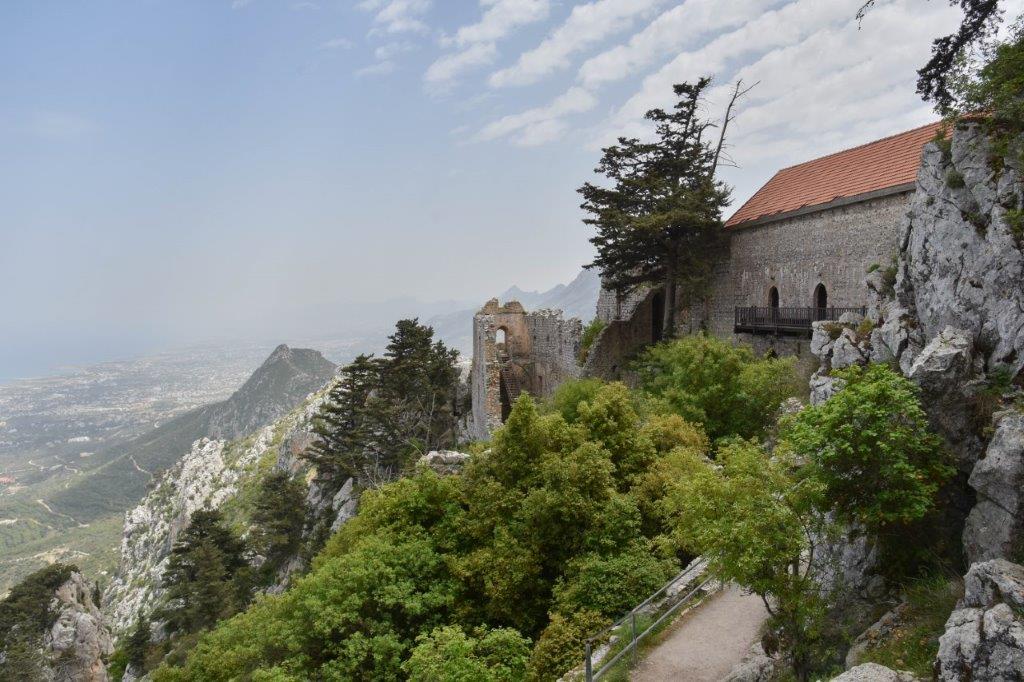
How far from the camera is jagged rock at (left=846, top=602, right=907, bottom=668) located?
7242mm

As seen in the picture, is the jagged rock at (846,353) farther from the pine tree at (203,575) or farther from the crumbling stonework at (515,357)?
the pine tree at (203,575)

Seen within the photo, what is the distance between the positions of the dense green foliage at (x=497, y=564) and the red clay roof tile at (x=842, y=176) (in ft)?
33.9

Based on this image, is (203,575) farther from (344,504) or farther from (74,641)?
(74,641)

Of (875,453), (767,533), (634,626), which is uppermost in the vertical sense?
(875,453)

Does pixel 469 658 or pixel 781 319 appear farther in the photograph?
pixel 781 319

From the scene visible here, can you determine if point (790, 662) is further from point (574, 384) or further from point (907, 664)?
point (574, 384)

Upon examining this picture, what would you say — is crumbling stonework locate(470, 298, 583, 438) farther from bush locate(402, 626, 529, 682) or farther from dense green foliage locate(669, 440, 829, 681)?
dense green foliage locate(669, 440, 829, 681)

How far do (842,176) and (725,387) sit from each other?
29.5 ft

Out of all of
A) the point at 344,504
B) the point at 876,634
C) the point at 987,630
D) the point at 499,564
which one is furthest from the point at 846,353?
the point at 344,504

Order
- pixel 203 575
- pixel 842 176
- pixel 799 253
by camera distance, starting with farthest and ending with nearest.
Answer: pixel 203 575, pixel 799 253, pixel 842 176

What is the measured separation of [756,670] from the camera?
827 cm

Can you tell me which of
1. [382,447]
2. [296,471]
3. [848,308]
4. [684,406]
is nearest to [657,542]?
[684,406]

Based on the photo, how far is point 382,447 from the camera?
30.4 m

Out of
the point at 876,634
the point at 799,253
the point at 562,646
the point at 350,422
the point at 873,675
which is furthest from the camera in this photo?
the point at 350,422
